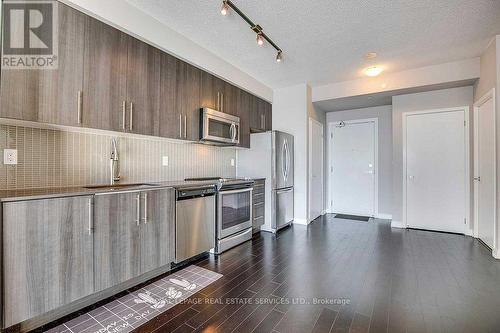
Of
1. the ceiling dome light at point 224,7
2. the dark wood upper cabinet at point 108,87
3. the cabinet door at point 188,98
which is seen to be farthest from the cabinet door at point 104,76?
the ceiling dome light at point 224,7

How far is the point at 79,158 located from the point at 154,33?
5.01ft

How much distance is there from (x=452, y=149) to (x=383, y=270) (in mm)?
2882

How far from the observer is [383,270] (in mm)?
2602

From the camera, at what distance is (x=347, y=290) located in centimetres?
218

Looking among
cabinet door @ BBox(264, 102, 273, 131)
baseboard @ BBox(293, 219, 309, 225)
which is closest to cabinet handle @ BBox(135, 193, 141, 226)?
cabinet door @ BBox(264, 102, 273, 131)

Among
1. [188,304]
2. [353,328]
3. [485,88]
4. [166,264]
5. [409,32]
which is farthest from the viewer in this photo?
[485,88]

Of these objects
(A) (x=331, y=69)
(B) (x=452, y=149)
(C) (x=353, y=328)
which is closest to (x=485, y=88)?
(B) (x=452, y=149)

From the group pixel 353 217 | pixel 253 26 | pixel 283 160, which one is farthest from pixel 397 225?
pixel 253 26

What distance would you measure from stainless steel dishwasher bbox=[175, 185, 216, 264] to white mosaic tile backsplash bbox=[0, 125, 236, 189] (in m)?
0.59

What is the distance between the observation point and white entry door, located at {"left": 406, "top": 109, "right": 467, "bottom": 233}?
13.1 ft

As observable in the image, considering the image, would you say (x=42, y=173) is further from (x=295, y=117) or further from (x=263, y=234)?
(x=295, y=117)

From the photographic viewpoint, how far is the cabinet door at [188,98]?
2.89 m

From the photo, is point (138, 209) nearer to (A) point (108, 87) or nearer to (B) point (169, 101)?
(A) point (108, 87)

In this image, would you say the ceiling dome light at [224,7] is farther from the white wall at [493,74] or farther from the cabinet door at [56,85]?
the white wall at [493,74]
